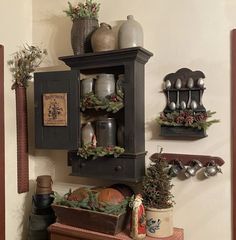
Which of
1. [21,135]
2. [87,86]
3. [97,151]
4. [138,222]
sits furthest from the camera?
[21,135]

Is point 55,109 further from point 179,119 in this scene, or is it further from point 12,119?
point 179,119

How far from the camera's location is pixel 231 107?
158 centimetres

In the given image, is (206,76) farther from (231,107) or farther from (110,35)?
(110,35)

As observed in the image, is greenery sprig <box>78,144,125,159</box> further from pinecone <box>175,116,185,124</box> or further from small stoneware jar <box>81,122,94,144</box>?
pinecone <box>175,116,185,124</box>

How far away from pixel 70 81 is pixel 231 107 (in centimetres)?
88

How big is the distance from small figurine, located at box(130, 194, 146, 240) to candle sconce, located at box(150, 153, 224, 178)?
28 centimetres

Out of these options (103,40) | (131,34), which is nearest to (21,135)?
(103,40)

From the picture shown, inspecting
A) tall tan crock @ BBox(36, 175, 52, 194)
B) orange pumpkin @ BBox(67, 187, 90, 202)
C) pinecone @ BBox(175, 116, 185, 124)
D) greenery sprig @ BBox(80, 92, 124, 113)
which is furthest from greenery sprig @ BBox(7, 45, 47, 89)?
pinecone @ BBox(175, 116, 185, 124)

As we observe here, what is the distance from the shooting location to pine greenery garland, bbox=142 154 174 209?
1564 millimetres

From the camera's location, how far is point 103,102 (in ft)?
5.49

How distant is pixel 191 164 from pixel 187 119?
10.3 inches

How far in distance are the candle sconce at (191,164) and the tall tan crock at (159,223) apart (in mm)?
232

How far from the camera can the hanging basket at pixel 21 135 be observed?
201cm

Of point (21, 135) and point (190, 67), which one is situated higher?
point (190, 67)
